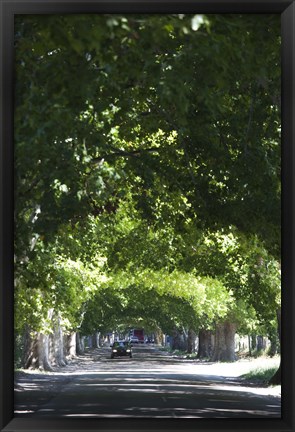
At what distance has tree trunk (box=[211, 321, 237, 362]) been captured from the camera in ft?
201

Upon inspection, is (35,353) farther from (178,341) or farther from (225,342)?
(178,341)

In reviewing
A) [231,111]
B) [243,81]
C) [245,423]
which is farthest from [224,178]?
[245,423]

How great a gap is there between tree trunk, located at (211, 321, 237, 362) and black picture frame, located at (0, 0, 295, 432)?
169 ft

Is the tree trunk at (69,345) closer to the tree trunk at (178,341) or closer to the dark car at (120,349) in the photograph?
the dark car at (120,349)

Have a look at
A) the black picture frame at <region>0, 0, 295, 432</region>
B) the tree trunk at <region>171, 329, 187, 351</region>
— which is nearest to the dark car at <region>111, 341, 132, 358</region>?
the tree trunk at <region>171, 329, 187, 351</region>

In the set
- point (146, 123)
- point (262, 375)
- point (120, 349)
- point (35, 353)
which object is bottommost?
point (120, 349)

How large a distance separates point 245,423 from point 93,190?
29.4 feet

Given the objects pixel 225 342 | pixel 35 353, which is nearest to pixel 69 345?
pixel 225 342

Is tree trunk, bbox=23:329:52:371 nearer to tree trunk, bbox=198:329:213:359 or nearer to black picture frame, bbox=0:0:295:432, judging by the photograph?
tree trunk, bbox=198:329:213:359

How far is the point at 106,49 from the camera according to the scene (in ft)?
35.2
